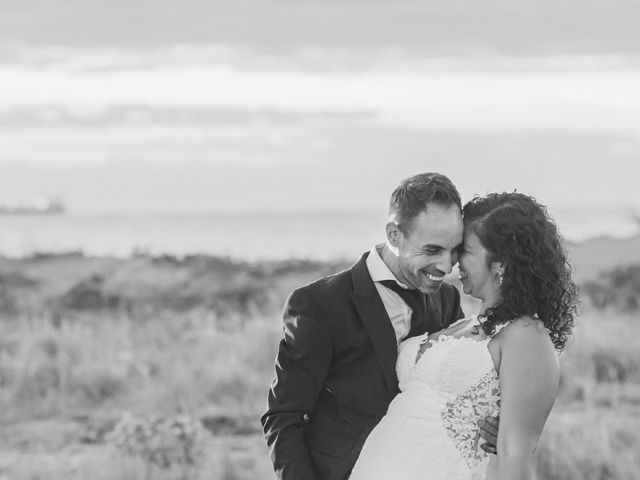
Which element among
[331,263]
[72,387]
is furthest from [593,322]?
[331,263]

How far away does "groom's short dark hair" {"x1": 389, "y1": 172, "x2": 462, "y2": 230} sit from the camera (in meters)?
3.79

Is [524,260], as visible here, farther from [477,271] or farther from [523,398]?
[523,398]

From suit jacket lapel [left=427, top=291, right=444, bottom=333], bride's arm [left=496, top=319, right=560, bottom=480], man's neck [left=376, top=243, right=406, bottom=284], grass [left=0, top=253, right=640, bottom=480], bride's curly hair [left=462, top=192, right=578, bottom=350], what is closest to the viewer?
bride's arm [left=496, top=319, right=560, bottom=480]

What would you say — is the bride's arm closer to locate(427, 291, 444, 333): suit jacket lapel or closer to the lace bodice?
the lace bodice

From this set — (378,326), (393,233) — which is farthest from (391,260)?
(378,326)

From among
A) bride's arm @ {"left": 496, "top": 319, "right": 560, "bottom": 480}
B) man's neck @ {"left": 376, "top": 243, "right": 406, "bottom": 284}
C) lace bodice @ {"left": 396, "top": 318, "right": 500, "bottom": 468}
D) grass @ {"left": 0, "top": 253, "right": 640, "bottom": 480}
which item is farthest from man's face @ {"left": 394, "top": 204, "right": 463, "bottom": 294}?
grass @ {"left": 0, "top": 253, "right": 640, "bottom": 480}

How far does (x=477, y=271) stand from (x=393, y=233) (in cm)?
31

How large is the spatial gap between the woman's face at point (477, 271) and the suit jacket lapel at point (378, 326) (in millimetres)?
297

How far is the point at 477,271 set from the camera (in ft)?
12.5

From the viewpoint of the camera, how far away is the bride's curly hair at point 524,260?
3.74 metres

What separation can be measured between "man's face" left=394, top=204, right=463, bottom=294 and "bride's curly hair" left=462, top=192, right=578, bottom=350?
8 cm

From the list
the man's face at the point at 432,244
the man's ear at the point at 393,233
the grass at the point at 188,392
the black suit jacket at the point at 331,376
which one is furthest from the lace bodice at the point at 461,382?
the grass at the point at 188,392

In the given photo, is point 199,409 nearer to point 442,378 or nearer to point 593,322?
point 593,322

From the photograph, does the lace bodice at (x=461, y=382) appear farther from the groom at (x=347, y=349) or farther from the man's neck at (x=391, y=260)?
the man's neck at (x=391, y=260)
